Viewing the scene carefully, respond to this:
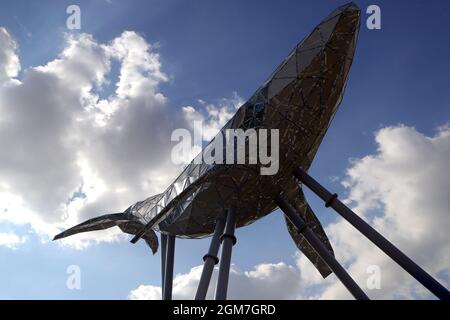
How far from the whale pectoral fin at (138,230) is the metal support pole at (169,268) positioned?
6.32 feet

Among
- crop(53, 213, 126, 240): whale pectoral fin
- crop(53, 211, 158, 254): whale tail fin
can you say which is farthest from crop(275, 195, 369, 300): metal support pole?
crop(53, 213, 126, 240): whale pectoral fin

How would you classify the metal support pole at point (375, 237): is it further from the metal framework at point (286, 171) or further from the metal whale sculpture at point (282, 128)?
the metal whale sculpture at point (282, 128)

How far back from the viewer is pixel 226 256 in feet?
74.1

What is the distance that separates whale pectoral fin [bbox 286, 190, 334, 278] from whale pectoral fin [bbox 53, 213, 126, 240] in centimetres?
1283

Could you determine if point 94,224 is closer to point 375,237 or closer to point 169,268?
point 169,268

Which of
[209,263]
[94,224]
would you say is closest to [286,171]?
[209,263]

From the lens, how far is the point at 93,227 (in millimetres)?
31312

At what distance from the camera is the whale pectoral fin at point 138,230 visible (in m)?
31.7

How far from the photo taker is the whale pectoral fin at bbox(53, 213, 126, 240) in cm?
3094
